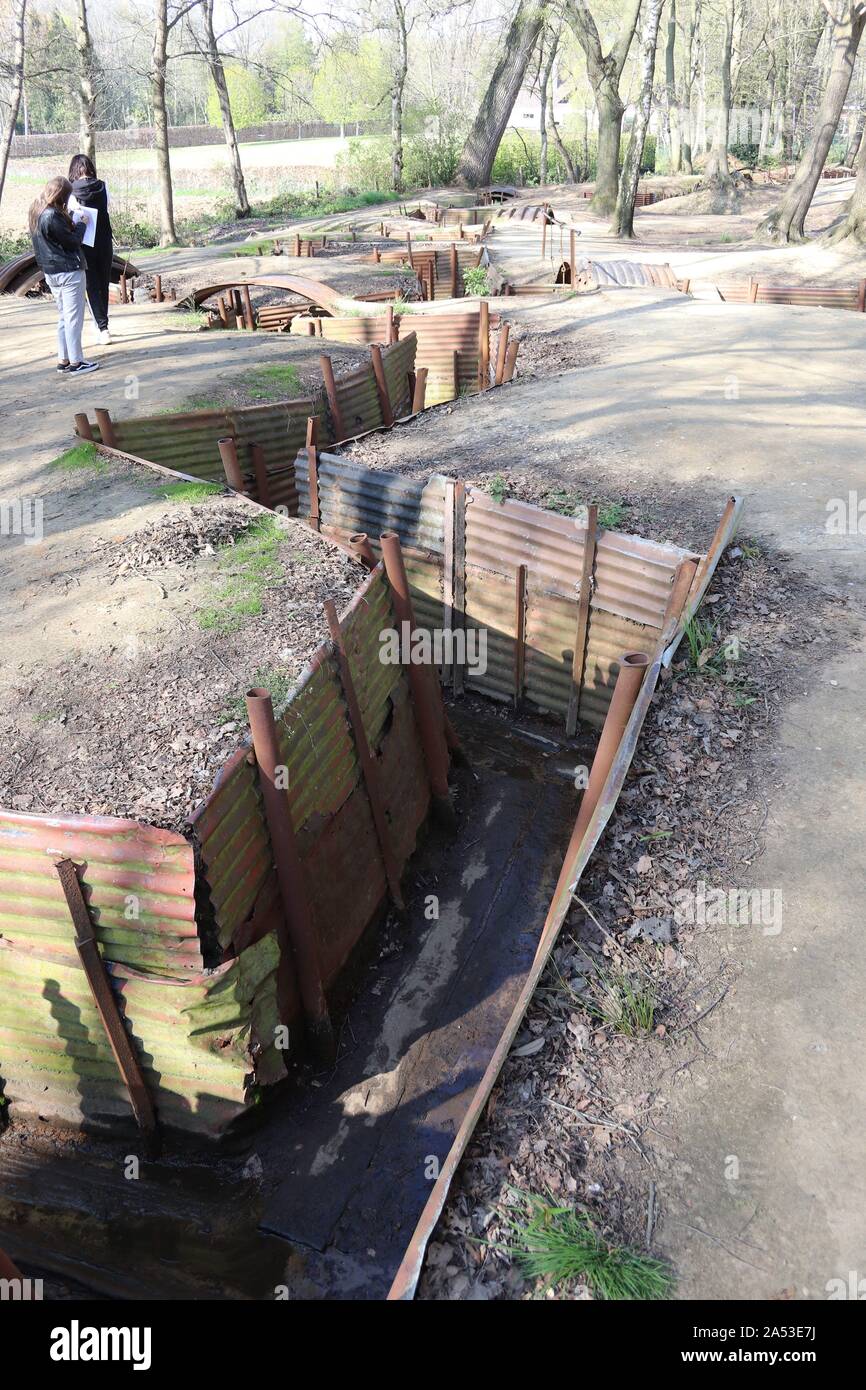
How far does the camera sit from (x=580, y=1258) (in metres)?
3.38

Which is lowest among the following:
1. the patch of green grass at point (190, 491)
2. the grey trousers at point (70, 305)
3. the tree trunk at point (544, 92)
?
the patch of green grass at point (190, 491)

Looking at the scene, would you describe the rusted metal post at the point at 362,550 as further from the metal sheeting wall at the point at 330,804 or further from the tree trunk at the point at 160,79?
the tree trunk at the point at 160,79

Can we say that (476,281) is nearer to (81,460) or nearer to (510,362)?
(510,362)

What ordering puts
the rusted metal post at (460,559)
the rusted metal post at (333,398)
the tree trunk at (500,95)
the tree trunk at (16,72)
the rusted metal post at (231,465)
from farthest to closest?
the tree trunk at (500,95), the tree trunk at (16,72), the rusted metal post at (333,398), the rusted metal post at (231,465), the rusted metal post at (460,559)

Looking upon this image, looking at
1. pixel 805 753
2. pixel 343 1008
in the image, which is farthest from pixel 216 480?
pixel 805 753

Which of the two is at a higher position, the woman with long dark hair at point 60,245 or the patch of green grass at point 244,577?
the woman with long dark hair at point 60,245

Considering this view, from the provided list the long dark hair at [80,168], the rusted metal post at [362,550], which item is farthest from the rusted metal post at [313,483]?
the long dark hair at [80,168]

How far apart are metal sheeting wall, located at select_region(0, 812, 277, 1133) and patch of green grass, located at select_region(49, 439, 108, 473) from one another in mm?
6246

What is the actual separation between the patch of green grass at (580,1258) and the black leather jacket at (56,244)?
11396 mm

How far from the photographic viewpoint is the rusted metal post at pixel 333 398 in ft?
38.3

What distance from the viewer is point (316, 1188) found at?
5363 mm

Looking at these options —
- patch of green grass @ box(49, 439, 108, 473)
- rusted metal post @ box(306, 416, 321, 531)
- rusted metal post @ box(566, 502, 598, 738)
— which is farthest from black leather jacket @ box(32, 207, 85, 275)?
rusted metal post @ box(566, 502, 598, 738)

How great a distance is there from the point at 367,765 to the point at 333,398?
6782 millimetres
